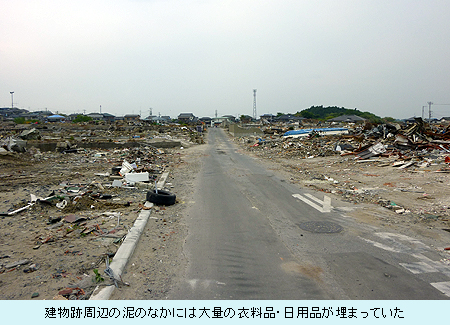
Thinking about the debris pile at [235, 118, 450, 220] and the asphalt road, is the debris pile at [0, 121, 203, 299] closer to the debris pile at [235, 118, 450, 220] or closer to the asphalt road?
the asphalt road

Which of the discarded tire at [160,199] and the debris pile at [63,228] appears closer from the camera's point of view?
the debris pile at [63,228]

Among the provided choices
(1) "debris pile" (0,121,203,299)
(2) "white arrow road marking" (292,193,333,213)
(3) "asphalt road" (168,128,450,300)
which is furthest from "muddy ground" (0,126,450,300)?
(2) "white arrow road marking" (292,193,333,213)

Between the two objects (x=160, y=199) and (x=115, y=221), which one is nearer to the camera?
(x=115, y=221)

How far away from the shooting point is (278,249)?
5.75m

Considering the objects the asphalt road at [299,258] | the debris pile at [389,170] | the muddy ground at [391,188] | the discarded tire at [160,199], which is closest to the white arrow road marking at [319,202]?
the asphalt road at [299,258]

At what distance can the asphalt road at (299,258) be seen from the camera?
13.7ft

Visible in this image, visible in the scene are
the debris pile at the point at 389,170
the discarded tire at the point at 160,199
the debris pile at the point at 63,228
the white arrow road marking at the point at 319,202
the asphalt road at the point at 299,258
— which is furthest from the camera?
the debris pile at the point at 389,170

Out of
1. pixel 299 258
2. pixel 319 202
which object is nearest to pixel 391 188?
pixel 319 202

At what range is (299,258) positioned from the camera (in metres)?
5.30

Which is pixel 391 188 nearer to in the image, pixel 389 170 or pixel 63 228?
pixel 389 170

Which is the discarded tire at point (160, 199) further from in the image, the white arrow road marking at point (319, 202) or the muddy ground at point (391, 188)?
the muddy ground at point (391, 188)

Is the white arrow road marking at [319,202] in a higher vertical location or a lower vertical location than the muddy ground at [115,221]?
lower

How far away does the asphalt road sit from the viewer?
13.7 ft

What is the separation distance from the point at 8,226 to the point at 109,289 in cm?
448
